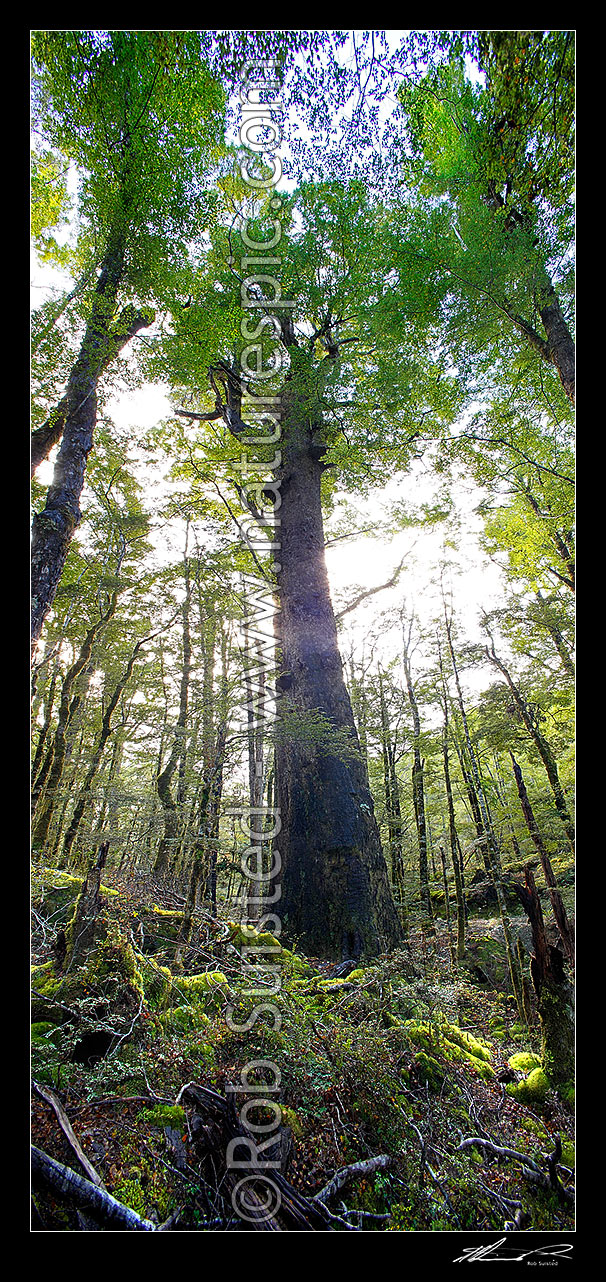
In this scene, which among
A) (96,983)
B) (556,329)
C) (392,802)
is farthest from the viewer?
(392,802)

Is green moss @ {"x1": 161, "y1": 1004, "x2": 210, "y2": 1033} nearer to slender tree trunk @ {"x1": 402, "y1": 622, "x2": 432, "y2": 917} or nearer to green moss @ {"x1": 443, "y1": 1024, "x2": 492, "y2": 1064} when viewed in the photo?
green moss @ {"x1": 443, "y1": 1024, "x2": 492, "y2": 1064}

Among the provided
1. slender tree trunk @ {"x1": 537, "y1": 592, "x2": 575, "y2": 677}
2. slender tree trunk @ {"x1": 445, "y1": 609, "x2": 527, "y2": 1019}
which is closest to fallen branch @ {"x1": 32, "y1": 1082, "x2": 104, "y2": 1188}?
slender tree trunk @ {"x1": 445, "y1": 609, "x2": 527, "y2": 1019}

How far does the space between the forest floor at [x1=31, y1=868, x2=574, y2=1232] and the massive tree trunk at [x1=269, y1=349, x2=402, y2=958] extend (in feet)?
2.72

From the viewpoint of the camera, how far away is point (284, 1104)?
6.09ft

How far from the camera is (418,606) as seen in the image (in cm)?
959

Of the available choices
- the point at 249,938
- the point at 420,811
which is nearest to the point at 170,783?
the point at 249,938

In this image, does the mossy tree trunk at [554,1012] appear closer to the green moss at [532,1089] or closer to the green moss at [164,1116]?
the green moss at [532,1089]
